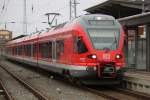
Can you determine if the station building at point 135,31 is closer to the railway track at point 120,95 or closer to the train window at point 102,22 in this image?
the train window at point 102,22

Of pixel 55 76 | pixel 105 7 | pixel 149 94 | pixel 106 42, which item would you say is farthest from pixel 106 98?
pixel 105 7

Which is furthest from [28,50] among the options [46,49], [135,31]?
[135,31]

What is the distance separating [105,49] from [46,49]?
324 inches

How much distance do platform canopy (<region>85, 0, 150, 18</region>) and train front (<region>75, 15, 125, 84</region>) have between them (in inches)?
441

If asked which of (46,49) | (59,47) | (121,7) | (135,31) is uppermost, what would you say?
(121,7)

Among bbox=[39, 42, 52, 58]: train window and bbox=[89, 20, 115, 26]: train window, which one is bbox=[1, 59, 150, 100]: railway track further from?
bbox=[39, 42, 52, 58]: train window

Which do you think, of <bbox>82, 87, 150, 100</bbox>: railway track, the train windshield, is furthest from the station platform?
the train windshield

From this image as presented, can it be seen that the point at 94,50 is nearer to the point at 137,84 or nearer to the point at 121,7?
the point at 137,84

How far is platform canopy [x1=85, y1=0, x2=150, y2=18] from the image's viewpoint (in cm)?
3020

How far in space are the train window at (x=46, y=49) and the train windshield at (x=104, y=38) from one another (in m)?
6.04

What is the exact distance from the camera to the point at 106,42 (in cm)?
1744

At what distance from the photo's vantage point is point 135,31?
26609 millimetres

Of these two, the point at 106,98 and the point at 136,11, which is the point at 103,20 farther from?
the point at 136,11

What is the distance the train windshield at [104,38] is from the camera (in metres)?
17.3
